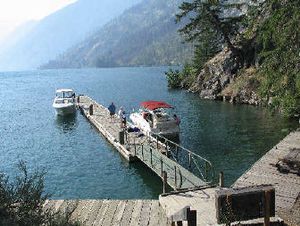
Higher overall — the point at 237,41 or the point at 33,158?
the point at 237,41

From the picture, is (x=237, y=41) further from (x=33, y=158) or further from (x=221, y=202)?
(x=221, y=202)

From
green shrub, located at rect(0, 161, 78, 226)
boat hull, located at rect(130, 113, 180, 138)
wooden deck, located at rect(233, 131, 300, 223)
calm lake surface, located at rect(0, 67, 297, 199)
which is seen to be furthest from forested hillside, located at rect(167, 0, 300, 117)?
green shrub, located at rect(0, 161, 78, 226)

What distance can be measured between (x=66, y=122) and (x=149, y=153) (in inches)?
964

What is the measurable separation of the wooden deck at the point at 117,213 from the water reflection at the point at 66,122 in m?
27.8

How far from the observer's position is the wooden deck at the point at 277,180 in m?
18.5

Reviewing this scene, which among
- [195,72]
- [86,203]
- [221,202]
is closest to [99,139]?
[86,203]

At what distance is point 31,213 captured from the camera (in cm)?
1040

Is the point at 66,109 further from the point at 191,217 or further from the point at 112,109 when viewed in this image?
the point at 191,217

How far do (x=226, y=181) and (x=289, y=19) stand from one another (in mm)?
10864

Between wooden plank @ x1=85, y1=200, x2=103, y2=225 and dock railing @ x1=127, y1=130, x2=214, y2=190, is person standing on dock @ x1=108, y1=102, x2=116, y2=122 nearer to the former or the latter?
dock railing @ x1=127, y1=130, x2=214, y2=190

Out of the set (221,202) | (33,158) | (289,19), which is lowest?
(33,158)

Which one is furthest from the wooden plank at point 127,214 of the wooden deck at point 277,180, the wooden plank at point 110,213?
the wooden deck at point 277,180

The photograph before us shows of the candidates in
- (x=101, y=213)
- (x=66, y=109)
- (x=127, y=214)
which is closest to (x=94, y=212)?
(x=101, y=213)

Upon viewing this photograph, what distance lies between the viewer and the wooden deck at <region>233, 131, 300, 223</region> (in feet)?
60.8
